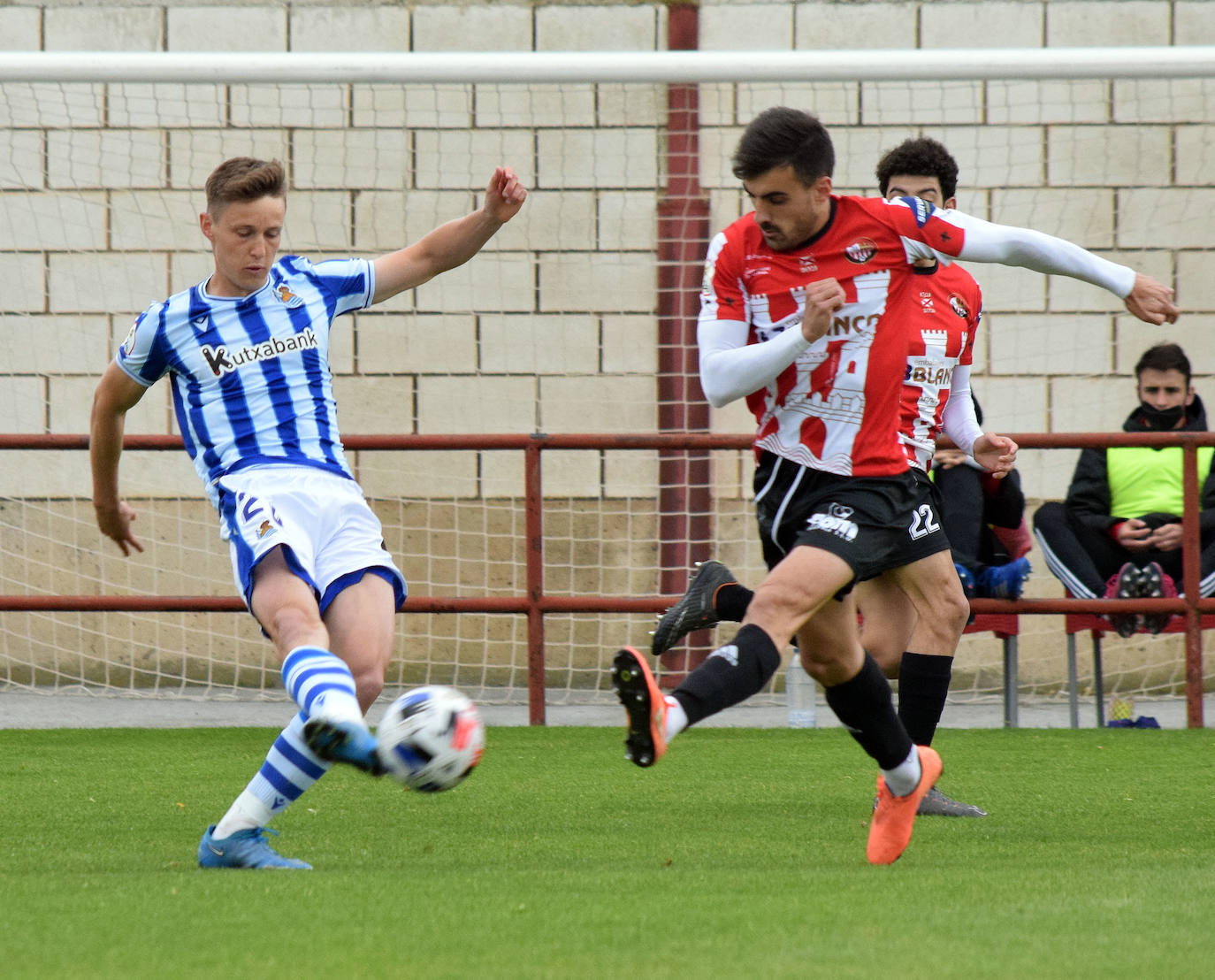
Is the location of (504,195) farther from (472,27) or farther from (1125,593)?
(472,27)

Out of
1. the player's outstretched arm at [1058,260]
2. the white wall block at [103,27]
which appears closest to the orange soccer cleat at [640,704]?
the player's outstretched arm at [1058,260]

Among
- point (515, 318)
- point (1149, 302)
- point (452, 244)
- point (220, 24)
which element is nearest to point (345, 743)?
point (452, 244)

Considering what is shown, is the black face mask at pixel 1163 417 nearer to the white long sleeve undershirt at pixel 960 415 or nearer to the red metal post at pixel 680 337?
the red metal post at pixel 680 337

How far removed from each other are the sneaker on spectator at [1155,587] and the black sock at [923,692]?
7.69ft

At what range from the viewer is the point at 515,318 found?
8.73 meters

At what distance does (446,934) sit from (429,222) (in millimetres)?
6410

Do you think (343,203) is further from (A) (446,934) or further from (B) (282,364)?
(A) (446,934)

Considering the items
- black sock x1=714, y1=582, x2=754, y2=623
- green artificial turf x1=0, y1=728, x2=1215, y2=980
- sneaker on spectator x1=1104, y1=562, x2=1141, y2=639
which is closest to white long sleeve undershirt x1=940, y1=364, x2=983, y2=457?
black sock x1=714, y1=582, x2=754, y2=623

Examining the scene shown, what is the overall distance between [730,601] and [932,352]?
90 centimetres

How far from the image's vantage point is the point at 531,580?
6.61 m

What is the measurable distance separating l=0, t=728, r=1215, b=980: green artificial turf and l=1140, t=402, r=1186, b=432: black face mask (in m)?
1.48

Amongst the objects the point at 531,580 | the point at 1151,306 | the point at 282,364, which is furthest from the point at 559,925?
the point at 531,580

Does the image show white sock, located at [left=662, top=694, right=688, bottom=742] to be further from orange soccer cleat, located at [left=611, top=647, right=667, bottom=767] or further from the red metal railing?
the red metal railing

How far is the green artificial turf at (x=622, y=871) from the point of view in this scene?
247cm
